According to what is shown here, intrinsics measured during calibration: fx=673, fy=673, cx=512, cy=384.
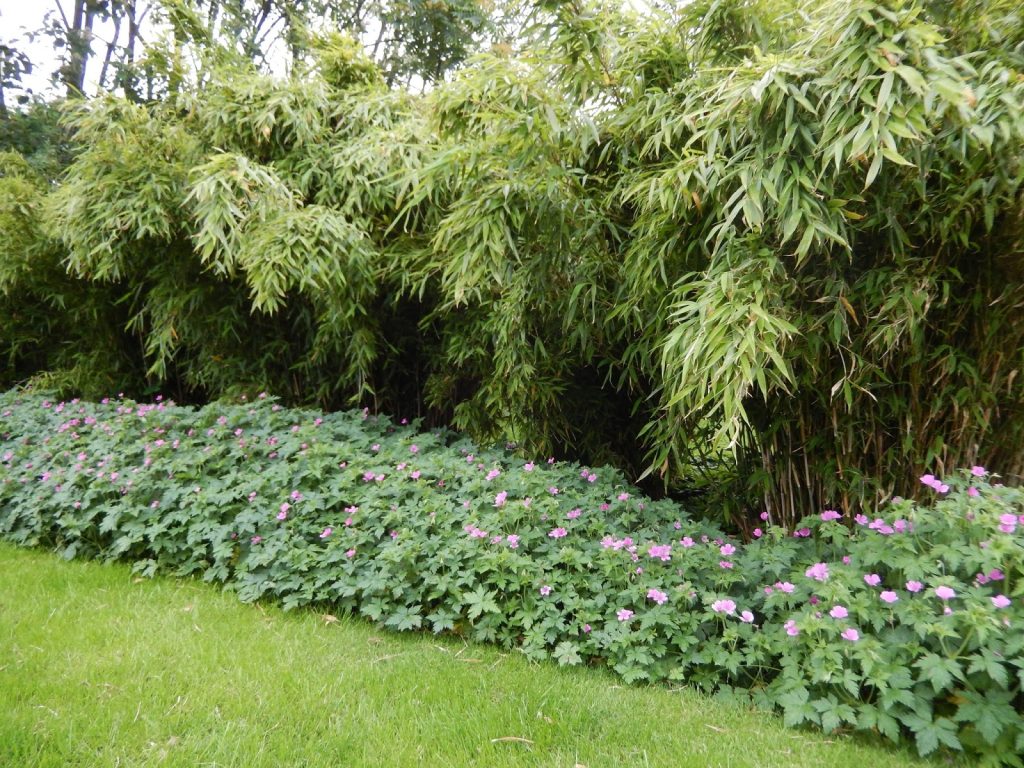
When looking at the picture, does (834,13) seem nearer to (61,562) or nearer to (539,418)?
(539,418)

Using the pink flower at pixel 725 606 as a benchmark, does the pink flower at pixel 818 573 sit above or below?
above

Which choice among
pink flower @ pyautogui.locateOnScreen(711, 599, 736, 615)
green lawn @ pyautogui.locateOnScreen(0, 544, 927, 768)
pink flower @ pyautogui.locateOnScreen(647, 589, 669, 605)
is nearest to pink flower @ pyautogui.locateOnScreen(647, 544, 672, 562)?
pink flower @ pyautogui.locateOnScreen(647, 589, 669, 605)

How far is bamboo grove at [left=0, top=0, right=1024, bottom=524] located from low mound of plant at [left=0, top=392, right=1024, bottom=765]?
1.09ft

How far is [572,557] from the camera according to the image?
6.77ft

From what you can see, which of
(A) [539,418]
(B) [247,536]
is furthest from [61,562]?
(A) [539,418]

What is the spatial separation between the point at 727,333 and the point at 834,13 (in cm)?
83

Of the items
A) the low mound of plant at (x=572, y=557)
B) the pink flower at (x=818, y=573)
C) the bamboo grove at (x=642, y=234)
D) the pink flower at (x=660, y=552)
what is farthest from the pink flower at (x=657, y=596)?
the bamboo grove at (x=642, y=234)

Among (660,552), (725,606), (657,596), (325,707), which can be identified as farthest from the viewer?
(660,552)

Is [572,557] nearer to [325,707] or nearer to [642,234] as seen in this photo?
[325,707]

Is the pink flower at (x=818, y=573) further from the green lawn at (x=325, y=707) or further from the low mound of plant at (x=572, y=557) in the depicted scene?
the green lawn at (x=325, y=707)

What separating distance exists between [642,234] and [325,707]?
1.67 meters

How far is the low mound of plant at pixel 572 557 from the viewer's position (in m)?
1.59

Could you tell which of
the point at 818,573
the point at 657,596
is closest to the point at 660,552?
the point at 657,596

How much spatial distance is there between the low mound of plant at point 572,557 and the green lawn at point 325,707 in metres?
0.10
